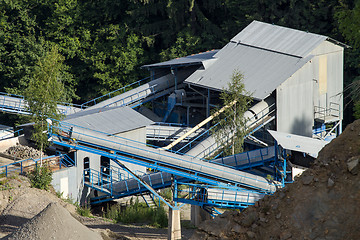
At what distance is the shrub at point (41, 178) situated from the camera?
3244cm

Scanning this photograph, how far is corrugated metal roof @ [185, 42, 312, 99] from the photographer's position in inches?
1502

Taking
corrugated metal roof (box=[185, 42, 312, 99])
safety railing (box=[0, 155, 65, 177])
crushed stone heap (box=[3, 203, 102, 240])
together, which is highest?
corrugated metal roof (box=[185, 42, 312, 99])

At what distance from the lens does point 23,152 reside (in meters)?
35.8

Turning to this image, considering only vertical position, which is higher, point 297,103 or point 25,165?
point 297,103

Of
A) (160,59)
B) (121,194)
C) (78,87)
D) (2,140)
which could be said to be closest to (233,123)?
(121,194)

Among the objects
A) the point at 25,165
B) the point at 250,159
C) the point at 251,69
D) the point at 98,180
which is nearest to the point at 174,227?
the point at 250,159

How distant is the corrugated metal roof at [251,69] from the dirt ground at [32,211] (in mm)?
10311

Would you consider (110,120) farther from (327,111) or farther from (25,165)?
(327,111)

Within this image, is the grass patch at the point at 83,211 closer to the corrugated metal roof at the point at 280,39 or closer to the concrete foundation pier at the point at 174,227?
the concrete foundation pier at the point at 174,227

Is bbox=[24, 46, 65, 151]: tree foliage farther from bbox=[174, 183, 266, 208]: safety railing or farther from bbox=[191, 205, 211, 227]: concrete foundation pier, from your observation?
bbox=[191, 205, 211, 227]: concrete foundation pier

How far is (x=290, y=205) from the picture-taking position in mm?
18359

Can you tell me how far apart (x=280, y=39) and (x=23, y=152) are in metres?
18.1

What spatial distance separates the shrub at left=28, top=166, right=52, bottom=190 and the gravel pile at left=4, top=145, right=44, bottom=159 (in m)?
2.50

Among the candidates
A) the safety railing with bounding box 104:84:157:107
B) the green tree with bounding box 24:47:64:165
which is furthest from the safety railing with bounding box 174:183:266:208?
the safety railing with bounding box 104:84:157:107
